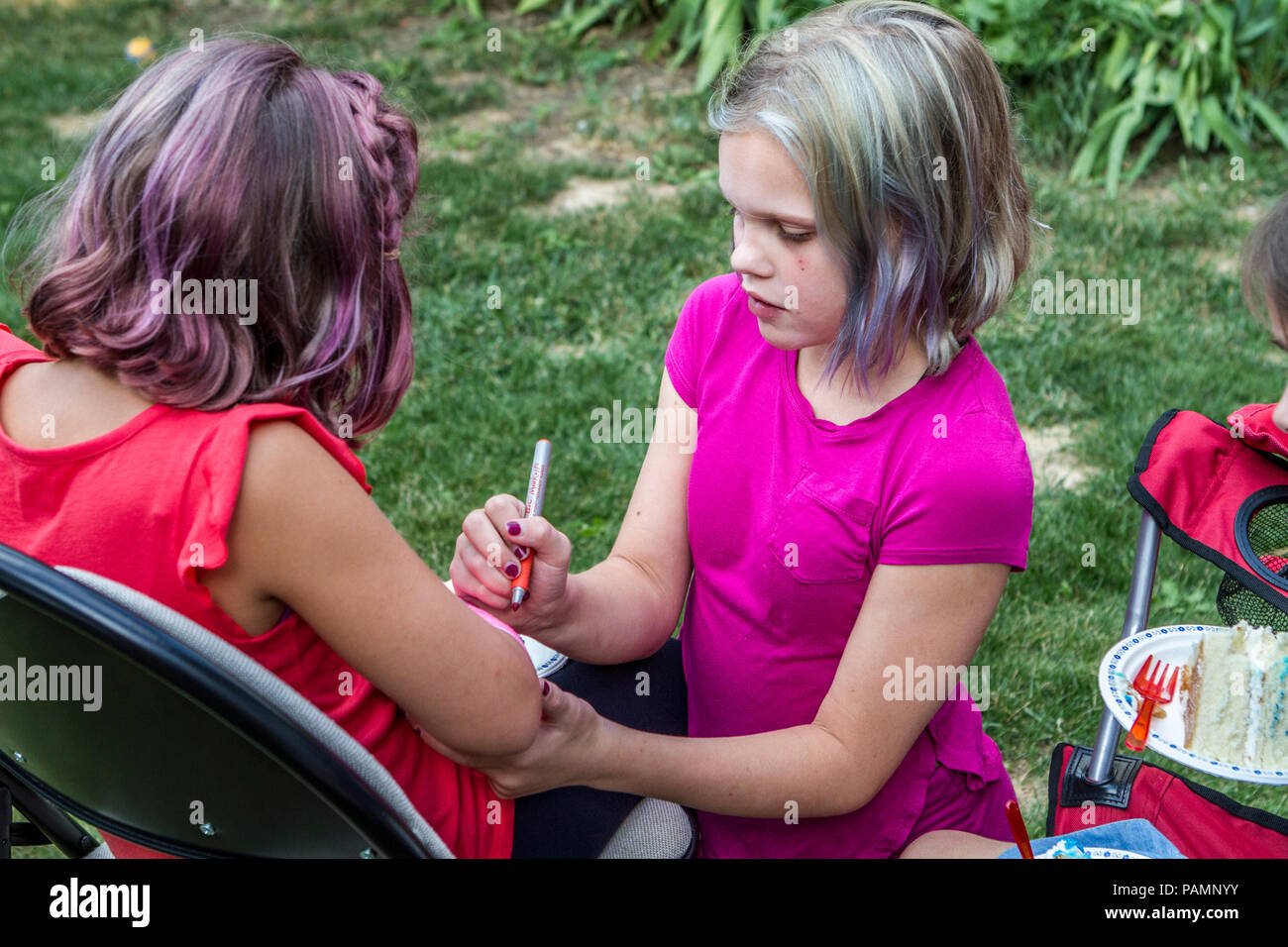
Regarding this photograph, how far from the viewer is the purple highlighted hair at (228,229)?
1.27 meters

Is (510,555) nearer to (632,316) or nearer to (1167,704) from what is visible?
(1167,704)

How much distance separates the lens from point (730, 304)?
6.28 feet

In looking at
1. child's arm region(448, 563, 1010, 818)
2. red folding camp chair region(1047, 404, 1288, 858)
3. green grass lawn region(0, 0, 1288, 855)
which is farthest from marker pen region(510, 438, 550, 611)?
red folding camp chair region(1047, 404, 1288, 858)

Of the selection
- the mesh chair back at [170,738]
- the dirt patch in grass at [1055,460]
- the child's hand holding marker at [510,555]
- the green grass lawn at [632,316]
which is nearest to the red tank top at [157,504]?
the mesh chair back at [170,738]

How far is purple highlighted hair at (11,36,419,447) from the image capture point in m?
1.27

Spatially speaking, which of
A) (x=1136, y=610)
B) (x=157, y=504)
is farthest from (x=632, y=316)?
(x=157, y=504)

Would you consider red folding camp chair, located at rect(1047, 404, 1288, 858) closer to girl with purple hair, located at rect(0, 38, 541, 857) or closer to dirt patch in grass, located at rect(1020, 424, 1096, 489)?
girl with purple hair, located at rect(0, 38, 541, 857)

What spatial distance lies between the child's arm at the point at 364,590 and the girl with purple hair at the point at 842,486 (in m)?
0.14

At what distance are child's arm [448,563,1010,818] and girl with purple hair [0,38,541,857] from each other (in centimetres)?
28

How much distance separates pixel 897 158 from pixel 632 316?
293cm

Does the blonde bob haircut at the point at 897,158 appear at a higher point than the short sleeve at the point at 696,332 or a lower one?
higher

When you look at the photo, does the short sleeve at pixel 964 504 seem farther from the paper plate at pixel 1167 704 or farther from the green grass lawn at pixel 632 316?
the green grass lawn at pixel 632 316
